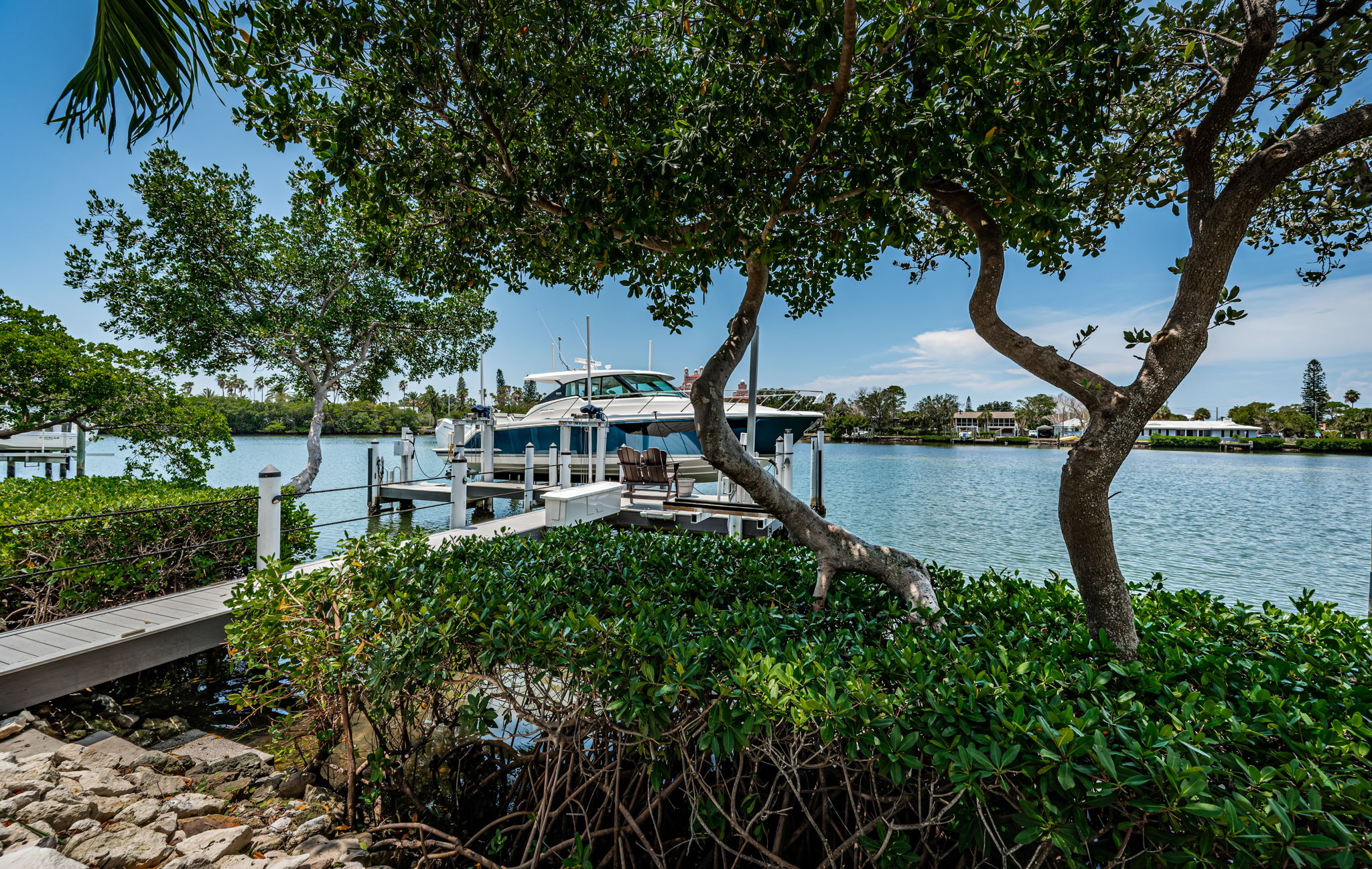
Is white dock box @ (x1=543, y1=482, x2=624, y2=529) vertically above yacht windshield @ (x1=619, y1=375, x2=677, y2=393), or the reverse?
yacht windshield @ (x1=619, y1=375, x2=677, y2=393)

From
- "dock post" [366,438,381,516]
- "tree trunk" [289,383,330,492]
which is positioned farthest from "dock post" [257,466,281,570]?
"tree trunk" [289,383,330,492]

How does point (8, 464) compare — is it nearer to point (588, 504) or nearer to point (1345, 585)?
point (588, 504)

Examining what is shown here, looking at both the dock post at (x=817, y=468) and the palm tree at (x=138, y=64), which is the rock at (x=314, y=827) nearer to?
the palm tree at (x=138, y=64)

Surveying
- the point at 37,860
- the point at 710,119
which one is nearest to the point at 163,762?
the point at 37,860

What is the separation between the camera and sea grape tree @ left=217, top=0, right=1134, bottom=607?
2574 mm

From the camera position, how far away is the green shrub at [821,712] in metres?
1.68

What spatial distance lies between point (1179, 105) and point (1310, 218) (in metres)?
1.62

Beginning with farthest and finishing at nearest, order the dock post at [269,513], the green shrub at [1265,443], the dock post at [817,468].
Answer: the green shrub at [1265,443]
the dock post at [817,468]
the dock post at [269,513]

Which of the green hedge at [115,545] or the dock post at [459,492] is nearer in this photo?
the green hedge at [115,545]

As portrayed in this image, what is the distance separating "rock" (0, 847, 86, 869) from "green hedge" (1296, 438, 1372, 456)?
3016 inches

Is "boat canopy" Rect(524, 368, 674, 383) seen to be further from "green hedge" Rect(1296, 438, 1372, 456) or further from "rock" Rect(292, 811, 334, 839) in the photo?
"green hedge" Rect(1296, 438, 1372, 456)

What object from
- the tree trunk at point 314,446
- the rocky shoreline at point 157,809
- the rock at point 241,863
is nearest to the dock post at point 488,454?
the tree trunk at point 314,446

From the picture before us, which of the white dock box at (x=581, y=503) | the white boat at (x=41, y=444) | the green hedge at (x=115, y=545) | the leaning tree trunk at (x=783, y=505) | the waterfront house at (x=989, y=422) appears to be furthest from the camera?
the waterfront house at (x=989, y=422)

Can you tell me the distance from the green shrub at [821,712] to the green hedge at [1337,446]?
2875 inches
